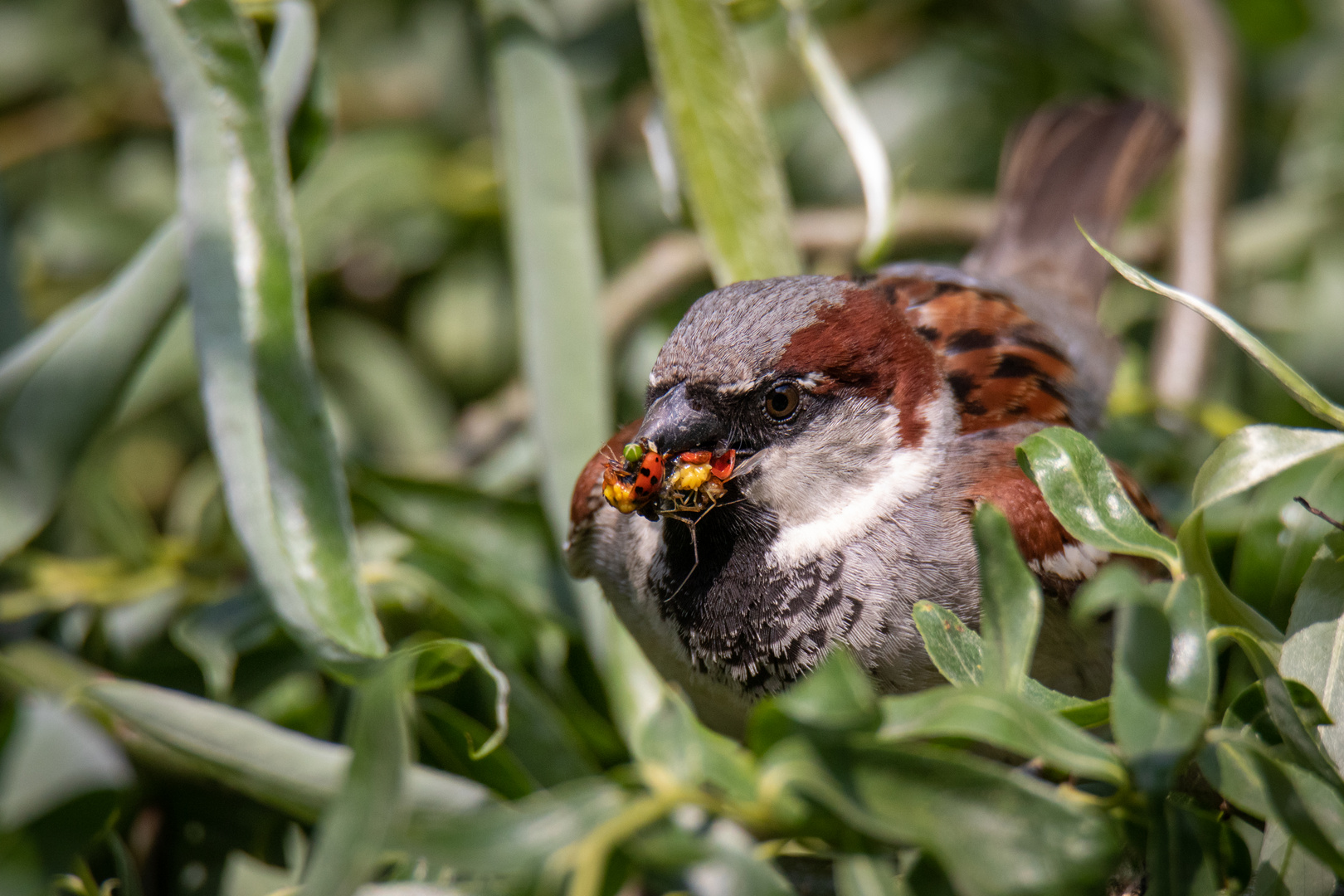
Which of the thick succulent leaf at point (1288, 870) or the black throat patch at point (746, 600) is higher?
the thick succulent leaf at point (1288, 870)

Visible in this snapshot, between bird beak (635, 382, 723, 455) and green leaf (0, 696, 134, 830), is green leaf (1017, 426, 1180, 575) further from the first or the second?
green leaf (0, 696, 134, 830)

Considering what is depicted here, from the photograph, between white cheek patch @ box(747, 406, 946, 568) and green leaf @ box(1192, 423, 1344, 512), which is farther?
white cheek patch @ box(747, 406, 946, 568)

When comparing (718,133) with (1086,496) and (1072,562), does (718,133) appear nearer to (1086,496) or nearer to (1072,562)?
(1072,562)

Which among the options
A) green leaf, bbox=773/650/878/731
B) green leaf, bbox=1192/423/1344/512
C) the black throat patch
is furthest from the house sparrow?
green leaf, bbox=773/650/878/731

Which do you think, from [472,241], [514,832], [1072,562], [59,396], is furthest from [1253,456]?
[472,241]

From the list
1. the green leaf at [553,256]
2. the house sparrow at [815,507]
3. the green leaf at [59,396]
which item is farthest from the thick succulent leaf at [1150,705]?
the green leaf at [59,396]

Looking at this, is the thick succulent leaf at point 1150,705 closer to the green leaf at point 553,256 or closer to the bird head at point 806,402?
the bird head at point 806,402
